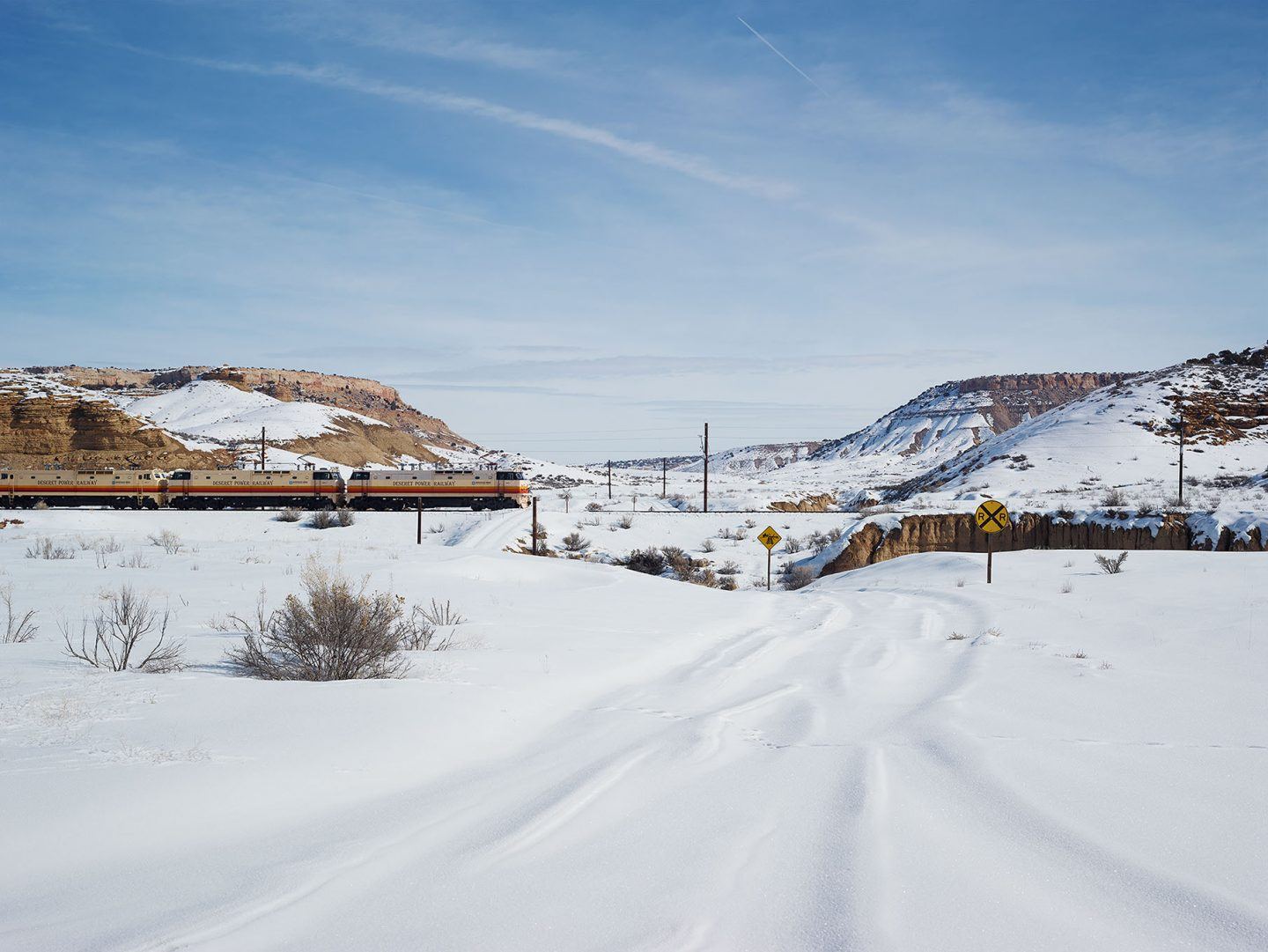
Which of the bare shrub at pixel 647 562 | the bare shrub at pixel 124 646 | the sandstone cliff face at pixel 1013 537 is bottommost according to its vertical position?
the bare shrub at pixel 647 562

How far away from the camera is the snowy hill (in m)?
52.2

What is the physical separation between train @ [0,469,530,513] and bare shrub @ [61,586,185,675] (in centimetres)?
3605

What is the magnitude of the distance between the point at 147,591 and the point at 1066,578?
19500mm

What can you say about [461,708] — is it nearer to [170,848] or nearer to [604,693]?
[604,693]

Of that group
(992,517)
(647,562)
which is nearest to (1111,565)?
(992,517)

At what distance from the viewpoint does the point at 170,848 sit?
12.7 ft

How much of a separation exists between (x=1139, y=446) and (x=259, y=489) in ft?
213

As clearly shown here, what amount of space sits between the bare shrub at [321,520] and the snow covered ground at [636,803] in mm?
31064

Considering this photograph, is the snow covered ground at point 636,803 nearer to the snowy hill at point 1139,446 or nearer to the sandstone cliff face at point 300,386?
the snowy hill at point 1139,446

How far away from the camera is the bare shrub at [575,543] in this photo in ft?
122

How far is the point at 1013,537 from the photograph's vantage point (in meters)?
37.7

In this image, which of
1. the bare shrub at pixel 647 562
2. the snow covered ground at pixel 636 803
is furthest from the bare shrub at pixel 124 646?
the bare shrub at pixel 647 562

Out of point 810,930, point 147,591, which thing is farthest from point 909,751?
point 147,591

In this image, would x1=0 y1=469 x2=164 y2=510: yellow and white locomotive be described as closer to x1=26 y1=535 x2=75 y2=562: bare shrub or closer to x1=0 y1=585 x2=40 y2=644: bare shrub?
x1=26 y1=535 x2=75 y2=562: bare shrub
